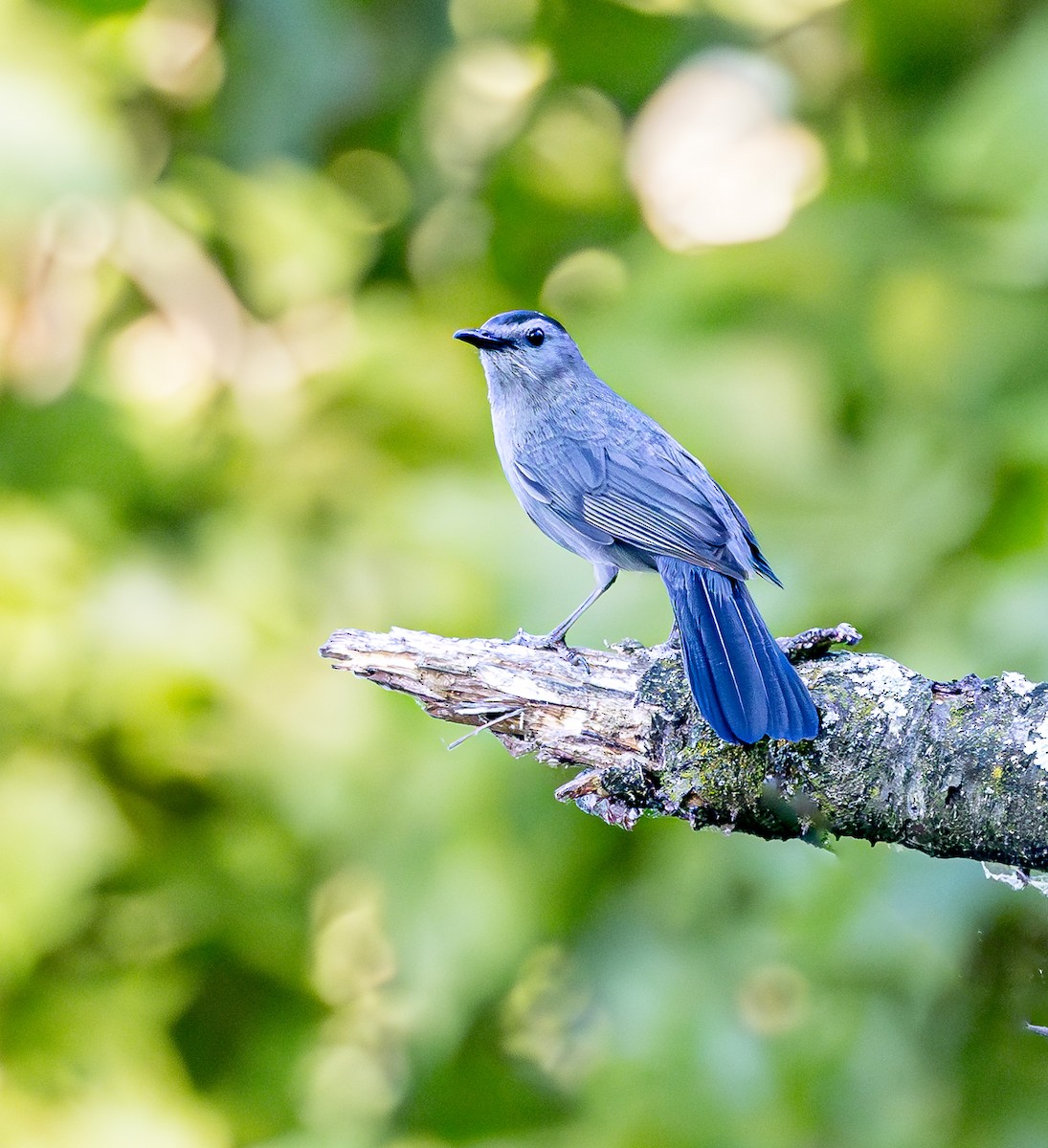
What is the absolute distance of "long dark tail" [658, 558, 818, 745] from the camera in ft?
6.95

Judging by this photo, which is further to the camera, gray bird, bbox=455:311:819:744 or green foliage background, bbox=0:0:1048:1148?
green foliage background, bbox=0:0:1048:1148

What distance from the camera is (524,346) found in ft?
11.5

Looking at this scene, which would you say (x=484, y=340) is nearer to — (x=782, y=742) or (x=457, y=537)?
(x=457, y=537)

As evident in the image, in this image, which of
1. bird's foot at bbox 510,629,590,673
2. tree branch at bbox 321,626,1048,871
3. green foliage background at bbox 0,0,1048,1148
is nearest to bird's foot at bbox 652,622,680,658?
tree branch at bbox 321,626,1048,871

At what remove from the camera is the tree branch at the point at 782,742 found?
2.02 m

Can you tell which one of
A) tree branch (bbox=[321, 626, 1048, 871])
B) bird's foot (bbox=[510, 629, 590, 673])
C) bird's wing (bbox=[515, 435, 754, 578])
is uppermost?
bird's wing (bbox=[515, 435, 754, 578])

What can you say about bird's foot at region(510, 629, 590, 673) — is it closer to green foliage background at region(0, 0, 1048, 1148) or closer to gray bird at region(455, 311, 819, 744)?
gray bird at region(455, 311, 819, 744)

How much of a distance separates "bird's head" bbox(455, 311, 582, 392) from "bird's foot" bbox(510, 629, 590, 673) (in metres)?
0.82

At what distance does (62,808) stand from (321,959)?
3.82 ft

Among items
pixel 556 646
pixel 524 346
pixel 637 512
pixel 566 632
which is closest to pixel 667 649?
pixel 556 646

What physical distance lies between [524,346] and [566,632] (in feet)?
2.96

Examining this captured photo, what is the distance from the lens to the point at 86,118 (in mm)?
4223

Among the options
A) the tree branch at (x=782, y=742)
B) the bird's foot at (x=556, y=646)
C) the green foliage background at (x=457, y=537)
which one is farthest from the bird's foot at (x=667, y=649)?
the green foliage background at (x=457, y=537)

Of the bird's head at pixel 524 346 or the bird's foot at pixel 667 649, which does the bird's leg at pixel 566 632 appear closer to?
the bird's foot at pixel 667 649
